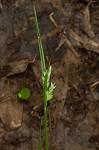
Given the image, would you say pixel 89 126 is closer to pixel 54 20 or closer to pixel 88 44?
pixel 88 44

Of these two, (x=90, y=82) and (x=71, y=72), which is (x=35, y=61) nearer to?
(x=71, y=72)

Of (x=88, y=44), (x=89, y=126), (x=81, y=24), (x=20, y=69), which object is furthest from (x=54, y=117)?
(x=81, y=24)

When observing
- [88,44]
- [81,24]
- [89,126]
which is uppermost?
[81,24]

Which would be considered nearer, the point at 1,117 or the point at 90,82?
the point at 1,117

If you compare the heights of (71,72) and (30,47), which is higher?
(30,47)

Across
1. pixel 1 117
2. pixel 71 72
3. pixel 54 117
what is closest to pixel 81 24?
pixel 71 72

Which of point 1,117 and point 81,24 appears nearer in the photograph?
point 1,117
